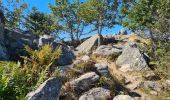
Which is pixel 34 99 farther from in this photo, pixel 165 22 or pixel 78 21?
→ pixel 78 21

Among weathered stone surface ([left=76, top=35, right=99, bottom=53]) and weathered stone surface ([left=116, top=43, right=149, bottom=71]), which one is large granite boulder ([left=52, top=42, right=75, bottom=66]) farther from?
weathered stone surface ([left=76, top=35, right=99, bottom=53])

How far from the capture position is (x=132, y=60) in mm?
22000

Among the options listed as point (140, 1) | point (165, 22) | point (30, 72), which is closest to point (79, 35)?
point (140, 1)

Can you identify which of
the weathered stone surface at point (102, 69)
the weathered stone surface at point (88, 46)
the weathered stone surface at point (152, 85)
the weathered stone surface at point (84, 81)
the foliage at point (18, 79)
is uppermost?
the weathered stone surface at point (88, 46)

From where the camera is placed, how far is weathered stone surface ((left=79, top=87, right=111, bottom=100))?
53.5 feet

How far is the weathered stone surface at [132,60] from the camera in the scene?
21.6 meters

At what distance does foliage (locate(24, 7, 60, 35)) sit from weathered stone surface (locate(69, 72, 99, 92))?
17.2m

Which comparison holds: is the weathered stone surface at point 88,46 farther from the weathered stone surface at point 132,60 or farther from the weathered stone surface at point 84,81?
the weathered stone surface at point 84,81

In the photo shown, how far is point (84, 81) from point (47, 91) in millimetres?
5461

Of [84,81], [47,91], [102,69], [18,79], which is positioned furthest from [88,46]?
[47,91]

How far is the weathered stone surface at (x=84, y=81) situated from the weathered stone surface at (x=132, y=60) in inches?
193

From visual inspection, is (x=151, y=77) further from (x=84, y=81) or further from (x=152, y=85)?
(x=84, y=81)

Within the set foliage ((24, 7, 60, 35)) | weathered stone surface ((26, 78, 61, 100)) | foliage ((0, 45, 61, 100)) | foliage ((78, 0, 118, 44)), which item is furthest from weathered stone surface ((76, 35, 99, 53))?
weathered stone surface ((26, 78, 61, 100))

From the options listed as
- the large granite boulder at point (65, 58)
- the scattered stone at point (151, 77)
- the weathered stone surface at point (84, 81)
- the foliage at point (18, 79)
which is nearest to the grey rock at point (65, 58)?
the large granite boulder at point (65, 58)
